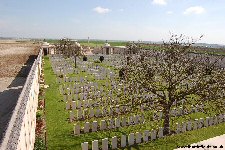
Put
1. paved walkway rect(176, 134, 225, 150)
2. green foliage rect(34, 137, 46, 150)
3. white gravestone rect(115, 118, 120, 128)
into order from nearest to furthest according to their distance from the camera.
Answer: paved walkway rect(176, 134, 225, 150) < green foliage rect(34, 137, 46, 150) < white gravestone rect(115, 118, 120, 128)

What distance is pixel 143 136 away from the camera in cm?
1589

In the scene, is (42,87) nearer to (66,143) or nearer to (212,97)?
(66,143)

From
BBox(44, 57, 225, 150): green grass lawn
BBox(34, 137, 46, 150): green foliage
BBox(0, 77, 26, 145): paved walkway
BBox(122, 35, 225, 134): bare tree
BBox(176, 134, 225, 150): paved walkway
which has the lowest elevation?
BBox(44, 57, 225, 150): green grass lawn

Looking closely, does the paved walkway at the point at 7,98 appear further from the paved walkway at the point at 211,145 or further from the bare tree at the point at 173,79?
the paved walkway at the point at 211,145

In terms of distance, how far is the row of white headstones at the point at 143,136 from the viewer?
14352 millimetres

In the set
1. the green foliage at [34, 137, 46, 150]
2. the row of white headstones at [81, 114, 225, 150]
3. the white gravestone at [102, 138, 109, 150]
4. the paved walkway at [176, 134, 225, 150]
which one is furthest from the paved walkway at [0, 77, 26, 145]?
the paved walkway at [176, 134, 225, 150]

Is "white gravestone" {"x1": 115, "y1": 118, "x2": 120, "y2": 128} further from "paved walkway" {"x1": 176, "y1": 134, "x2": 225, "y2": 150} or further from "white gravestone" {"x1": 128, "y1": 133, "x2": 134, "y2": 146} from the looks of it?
"paved walkway" {"x1": 176, "y1": 134, "x2": 225, "y2": 150}

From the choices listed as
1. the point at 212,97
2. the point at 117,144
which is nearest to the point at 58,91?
the point at 117,144

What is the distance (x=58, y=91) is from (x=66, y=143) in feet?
43.8

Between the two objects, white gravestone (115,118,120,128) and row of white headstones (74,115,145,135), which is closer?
row of white headstones (74,115,145,135)

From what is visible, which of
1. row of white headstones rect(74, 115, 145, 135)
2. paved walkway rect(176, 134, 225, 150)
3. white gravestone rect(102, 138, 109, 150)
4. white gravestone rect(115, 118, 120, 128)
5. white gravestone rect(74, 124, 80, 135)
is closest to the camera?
paved walkway rect(176, 134, 225, 150)

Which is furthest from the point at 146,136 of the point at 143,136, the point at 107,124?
the point at 107,124

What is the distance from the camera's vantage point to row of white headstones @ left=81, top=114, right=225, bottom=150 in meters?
14.4

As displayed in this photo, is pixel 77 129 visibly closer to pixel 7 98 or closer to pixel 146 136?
pixel 146 136
